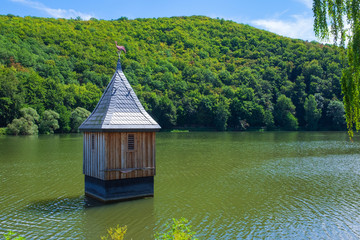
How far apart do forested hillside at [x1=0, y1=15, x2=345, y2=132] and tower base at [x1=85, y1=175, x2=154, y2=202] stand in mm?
55387

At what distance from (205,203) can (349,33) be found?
9.03 meters

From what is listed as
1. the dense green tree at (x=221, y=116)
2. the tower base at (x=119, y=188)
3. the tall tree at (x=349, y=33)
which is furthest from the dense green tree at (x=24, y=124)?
the tall tree at (x=349, y=33)

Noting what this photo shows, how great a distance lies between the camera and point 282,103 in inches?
3607

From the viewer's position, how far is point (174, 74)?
10944cm

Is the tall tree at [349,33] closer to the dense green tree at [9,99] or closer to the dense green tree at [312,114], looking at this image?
the dense green tree at [9,99]

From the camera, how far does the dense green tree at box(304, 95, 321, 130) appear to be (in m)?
87.2

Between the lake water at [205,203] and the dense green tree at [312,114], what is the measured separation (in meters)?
65.7

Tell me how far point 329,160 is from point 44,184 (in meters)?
22.4

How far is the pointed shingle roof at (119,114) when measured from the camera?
13.6 m

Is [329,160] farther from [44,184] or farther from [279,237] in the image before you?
[44,184]

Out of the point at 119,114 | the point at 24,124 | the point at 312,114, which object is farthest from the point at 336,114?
the point at 119,114

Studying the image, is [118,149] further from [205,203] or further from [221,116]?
[221,116]

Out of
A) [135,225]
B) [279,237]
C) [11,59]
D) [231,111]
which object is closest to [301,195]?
[279,237]

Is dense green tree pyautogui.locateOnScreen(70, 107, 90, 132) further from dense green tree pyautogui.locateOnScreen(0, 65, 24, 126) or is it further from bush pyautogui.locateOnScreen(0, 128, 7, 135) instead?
bush pyautogui.locateOnScreen(0, 128, 7, 135)
